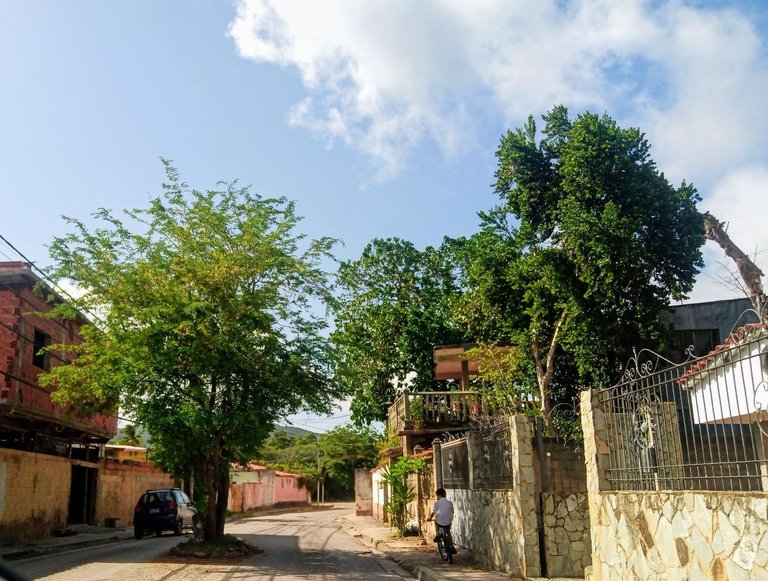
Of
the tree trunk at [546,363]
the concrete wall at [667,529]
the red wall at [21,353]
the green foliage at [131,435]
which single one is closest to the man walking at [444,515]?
the concrete wall at [667,529]

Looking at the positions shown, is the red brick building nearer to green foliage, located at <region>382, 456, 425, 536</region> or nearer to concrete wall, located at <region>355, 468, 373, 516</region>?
green foliage, located at <region>382, 456, 425, 536</region>

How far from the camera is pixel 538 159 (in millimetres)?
21000

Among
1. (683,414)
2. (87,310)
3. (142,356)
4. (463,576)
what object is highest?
(87,310)

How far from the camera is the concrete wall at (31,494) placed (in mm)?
19531

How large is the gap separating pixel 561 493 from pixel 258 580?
5.34 meters

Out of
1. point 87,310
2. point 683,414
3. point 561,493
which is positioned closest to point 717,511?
point 683,414

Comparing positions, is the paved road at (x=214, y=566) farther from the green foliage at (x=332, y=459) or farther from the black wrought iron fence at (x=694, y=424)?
the green foliage at (x=332, y=459)

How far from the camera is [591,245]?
59.8ft

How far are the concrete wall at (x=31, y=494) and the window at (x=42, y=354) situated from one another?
2759 mm

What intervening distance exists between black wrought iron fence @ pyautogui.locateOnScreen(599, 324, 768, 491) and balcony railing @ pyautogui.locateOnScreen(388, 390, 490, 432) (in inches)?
590

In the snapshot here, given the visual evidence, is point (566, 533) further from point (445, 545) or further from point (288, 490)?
point (288, 490)

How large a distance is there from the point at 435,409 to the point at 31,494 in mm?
12928

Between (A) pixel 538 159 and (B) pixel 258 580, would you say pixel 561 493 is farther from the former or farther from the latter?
(A) pixel 538 159

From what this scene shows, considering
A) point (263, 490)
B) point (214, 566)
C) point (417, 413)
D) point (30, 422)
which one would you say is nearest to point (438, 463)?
point (417, 413)
